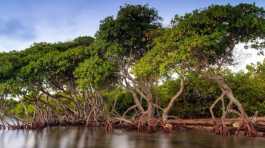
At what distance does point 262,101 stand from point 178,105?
5.84m

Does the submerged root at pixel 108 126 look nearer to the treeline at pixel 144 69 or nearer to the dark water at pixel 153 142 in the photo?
the treeline at pixel 144 69

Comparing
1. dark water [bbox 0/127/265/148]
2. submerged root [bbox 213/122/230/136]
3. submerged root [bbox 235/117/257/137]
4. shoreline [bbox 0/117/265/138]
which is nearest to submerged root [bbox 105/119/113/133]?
shoreline [bbox 0/117/265/138]

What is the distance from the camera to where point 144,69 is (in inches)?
936

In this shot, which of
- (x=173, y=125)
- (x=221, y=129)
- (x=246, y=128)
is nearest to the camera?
(x=246, y=128)

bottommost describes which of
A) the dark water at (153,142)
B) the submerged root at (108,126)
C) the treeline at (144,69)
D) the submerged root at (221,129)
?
the dark water at (153,142)

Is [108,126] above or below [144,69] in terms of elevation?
below

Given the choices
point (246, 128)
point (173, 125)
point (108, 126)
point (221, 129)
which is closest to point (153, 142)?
point (221, 129)

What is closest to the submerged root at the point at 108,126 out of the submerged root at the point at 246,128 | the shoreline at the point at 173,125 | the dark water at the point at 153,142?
the shoreline at the point at 173,125

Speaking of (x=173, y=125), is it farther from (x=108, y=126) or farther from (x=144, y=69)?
(x=144, y=69)

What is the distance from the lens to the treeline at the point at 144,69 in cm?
2222

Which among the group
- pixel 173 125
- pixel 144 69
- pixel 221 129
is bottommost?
pixel 221 129

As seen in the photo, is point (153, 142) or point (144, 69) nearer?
point (153, 142)

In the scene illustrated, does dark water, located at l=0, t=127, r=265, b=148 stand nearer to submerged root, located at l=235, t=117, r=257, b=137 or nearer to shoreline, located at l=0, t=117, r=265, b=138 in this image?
submerged root, located at l=235, t=117, r=257, b=137

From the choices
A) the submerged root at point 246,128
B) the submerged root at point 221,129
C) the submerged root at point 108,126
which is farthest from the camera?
the submerged root at point 108,126
